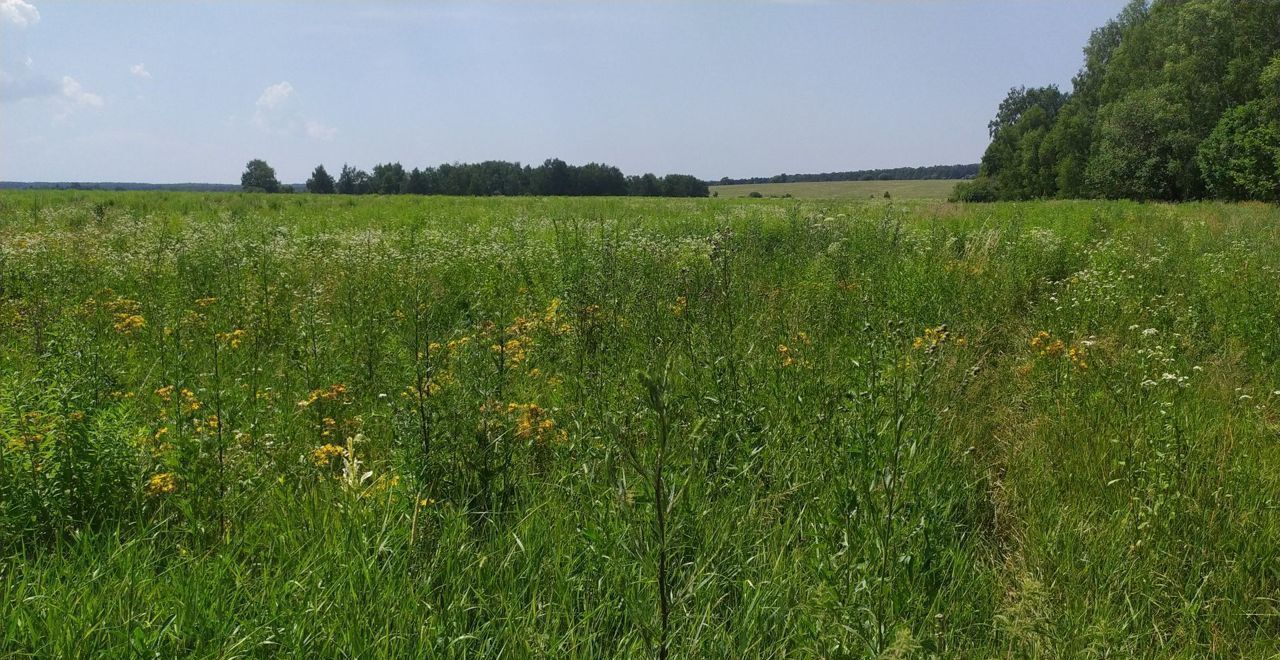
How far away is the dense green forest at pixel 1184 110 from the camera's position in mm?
29156

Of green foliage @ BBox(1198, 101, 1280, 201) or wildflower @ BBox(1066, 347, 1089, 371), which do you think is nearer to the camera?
wildflower @ BBox(1066, 347, 1089, 371)

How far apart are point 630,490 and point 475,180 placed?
215 ft

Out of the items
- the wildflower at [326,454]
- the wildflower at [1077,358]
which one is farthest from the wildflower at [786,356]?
the wildflower at [326,454]

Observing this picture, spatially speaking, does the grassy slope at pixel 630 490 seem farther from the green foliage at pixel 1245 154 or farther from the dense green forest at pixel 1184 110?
the dense green forest at pixel 1184 110

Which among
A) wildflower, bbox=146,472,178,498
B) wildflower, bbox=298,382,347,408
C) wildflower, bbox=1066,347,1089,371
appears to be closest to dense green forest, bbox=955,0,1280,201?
wildflower, bbox=1066,347,1089,371

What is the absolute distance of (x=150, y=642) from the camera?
173 centimetres

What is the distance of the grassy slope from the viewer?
1.97 meters

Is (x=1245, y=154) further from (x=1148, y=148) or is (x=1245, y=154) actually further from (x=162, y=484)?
(x=162, y=484)

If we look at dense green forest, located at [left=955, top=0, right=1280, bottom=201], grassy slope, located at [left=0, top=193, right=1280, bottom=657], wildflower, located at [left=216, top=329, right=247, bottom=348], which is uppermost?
dense green forest, located at [left=955, top=0, right=1280, bottom=201]

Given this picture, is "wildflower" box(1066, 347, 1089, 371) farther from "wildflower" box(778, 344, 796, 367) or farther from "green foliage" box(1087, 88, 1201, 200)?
"green foliage" box(1087, 88, 1201, 200)

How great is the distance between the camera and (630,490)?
2.14 meters

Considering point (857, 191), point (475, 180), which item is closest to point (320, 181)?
point (475, 180)

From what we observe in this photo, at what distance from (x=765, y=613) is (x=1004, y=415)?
2.57 metres

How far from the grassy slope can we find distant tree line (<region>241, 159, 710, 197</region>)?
5907 centimetres
